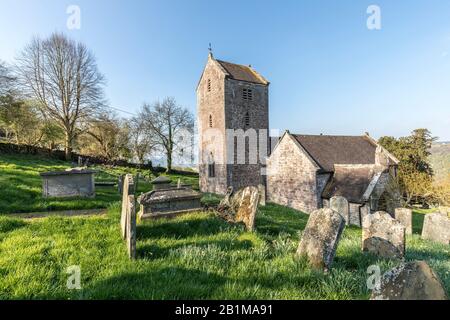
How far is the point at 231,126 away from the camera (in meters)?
21.2

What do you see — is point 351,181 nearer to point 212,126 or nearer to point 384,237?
point 384,237

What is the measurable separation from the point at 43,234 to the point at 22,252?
3.92 ft

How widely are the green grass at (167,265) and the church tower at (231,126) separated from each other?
1570cm

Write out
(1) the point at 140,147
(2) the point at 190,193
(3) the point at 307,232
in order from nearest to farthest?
(3) the point at 307,232, (2) the point at 190,193, (1) the point at 140,147

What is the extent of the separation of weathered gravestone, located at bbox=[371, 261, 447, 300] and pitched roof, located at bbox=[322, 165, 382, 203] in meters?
14.4

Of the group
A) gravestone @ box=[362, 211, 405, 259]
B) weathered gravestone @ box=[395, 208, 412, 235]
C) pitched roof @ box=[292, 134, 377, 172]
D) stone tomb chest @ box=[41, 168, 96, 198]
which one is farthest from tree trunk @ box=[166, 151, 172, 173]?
gravestone @ box=[362, 211, 405, 259]

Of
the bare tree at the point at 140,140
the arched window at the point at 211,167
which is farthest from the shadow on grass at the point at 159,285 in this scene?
the bare tree at the point at 140,140

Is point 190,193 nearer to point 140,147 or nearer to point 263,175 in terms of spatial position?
point 263,175

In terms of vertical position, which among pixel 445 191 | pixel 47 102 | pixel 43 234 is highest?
pixel 47 102

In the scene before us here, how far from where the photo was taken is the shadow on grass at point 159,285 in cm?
271

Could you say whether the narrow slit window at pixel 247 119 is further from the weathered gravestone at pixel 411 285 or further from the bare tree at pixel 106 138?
the weathered gravestone at pixel 411 285

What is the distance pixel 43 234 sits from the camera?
4969 millimetres
